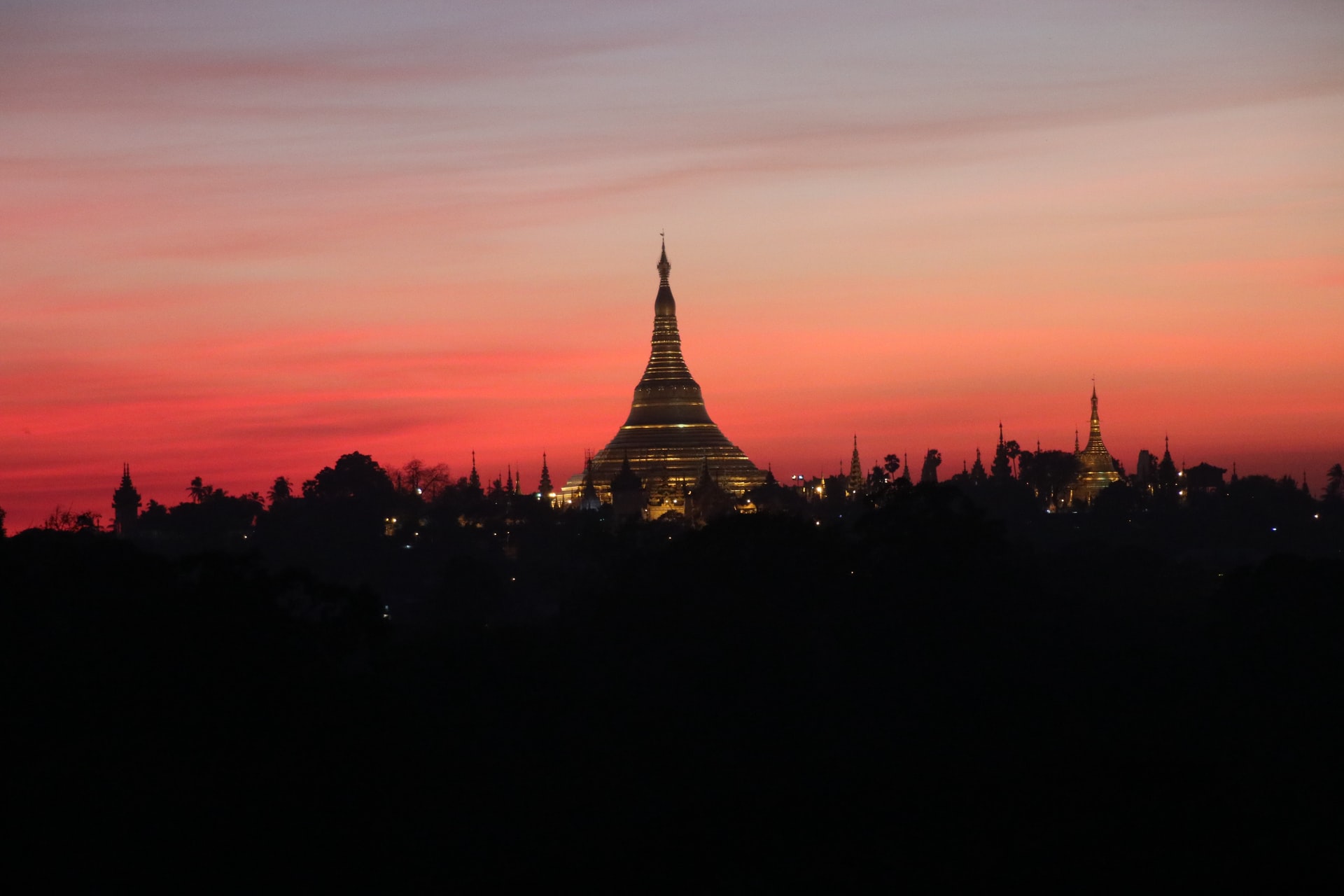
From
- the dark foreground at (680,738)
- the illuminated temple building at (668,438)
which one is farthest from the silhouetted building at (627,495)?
the dark foreground at (680,738)

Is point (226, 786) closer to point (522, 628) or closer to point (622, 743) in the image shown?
point (622, 743)

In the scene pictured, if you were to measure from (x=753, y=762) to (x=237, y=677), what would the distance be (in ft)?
43.2

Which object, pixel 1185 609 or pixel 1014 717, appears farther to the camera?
pixel 1185 609

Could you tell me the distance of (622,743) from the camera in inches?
2296

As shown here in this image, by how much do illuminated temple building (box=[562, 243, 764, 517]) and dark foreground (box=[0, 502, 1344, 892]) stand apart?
105904 millimetres

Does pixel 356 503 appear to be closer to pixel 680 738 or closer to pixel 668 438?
pixel 668 438

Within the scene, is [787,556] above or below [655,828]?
above

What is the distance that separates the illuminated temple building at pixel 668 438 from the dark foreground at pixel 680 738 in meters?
106

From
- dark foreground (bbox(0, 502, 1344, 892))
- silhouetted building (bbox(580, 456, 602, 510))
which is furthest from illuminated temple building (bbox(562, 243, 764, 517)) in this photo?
dark foreground (bbox(0, 502, 1344, 892))

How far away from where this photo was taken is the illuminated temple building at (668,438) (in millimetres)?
180500

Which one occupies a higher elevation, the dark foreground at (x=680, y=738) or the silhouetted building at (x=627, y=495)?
the silhouetted building at (x=627, y=495)

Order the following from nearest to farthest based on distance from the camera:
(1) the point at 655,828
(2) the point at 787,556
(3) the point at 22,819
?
(3) the point at 22,819, (1) the point at 655,828, (2) the point at 787,556

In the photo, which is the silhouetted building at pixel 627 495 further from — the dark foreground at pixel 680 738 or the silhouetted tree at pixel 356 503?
the dark foreground at pixel 680 738

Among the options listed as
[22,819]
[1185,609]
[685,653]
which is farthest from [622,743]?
[1185,609]
